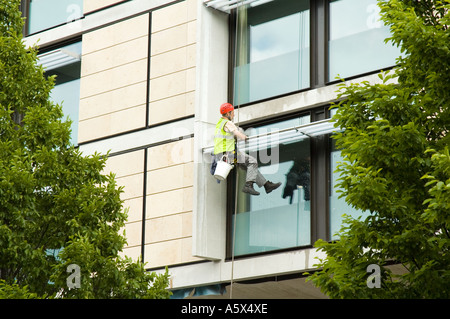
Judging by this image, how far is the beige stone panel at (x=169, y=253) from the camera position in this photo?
1953 centimetres

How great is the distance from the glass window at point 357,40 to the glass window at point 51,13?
685 cm

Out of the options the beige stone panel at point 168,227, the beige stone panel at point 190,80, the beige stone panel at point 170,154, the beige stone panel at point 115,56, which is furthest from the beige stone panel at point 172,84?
the beige stone panel at point 168,227

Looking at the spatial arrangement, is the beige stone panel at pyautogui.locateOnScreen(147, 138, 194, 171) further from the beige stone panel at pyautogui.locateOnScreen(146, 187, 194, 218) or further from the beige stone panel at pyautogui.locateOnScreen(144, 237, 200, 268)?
the beige stone panel at pyautogui.locateOnScreen(144, 237, 200, 268)

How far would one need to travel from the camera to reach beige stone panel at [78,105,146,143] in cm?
2122

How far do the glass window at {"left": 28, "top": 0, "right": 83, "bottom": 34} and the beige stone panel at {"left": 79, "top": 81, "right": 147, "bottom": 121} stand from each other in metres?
2.36

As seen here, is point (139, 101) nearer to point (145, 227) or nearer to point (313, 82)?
point (145, 227)

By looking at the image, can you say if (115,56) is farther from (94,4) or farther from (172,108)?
(172,108)

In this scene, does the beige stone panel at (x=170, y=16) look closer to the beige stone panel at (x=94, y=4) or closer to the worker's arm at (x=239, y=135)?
the beige stone panel at (x=94, y=4)

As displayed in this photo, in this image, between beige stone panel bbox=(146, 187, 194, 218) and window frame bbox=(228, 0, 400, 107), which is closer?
window frame bbox=(228, 0, 400, 107)

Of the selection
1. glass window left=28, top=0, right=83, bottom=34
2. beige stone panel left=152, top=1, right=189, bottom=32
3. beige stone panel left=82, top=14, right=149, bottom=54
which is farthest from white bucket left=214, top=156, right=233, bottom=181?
glass window left=28, top=0, right=83, bottom=34

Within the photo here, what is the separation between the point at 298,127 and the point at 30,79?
538 centimetres

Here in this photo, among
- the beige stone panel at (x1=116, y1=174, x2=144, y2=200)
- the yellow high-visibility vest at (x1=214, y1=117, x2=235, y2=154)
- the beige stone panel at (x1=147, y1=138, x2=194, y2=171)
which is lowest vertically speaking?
the beige stone panel at (x1=116, y1=174, x2=144, y2=200)

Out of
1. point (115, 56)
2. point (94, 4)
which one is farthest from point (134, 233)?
point (94, 4)
